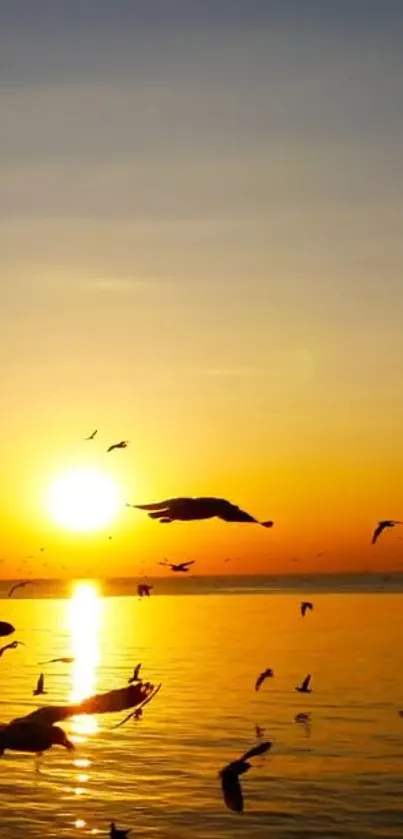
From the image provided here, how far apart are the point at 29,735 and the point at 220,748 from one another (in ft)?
77.8

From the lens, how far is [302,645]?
78875 millimetres

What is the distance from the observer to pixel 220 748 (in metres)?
39.1

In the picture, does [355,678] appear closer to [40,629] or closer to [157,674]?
[157,674]

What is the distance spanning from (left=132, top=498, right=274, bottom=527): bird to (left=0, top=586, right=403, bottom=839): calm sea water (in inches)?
701

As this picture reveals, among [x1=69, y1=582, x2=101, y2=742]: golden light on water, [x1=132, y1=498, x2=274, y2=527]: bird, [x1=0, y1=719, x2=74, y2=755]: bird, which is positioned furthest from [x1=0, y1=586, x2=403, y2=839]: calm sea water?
[x1=132, y1=498, x2=274, y2=527]: bird

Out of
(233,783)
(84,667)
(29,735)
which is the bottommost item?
(233,783)

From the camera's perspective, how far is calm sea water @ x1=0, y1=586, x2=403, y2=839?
97.2ft

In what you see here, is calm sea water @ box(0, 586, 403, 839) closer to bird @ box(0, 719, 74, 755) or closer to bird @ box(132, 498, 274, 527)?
bird @ box(0, 719, 74, 755)

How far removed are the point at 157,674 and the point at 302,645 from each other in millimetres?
18015

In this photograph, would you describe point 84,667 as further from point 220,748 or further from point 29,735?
point 29,735

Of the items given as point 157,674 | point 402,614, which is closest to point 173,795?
point 157,674

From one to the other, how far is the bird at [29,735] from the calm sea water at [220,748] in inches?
499

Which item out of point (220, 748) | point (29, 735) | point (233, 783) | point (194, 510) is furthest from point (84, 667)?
point (194, 510)

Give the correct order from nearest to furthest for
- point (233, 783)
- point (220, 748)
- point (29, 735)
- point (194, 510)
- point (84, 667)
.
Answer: point (194, 510), point (29, 735), point (233, 783), point (220, 748), point (84, 667)
